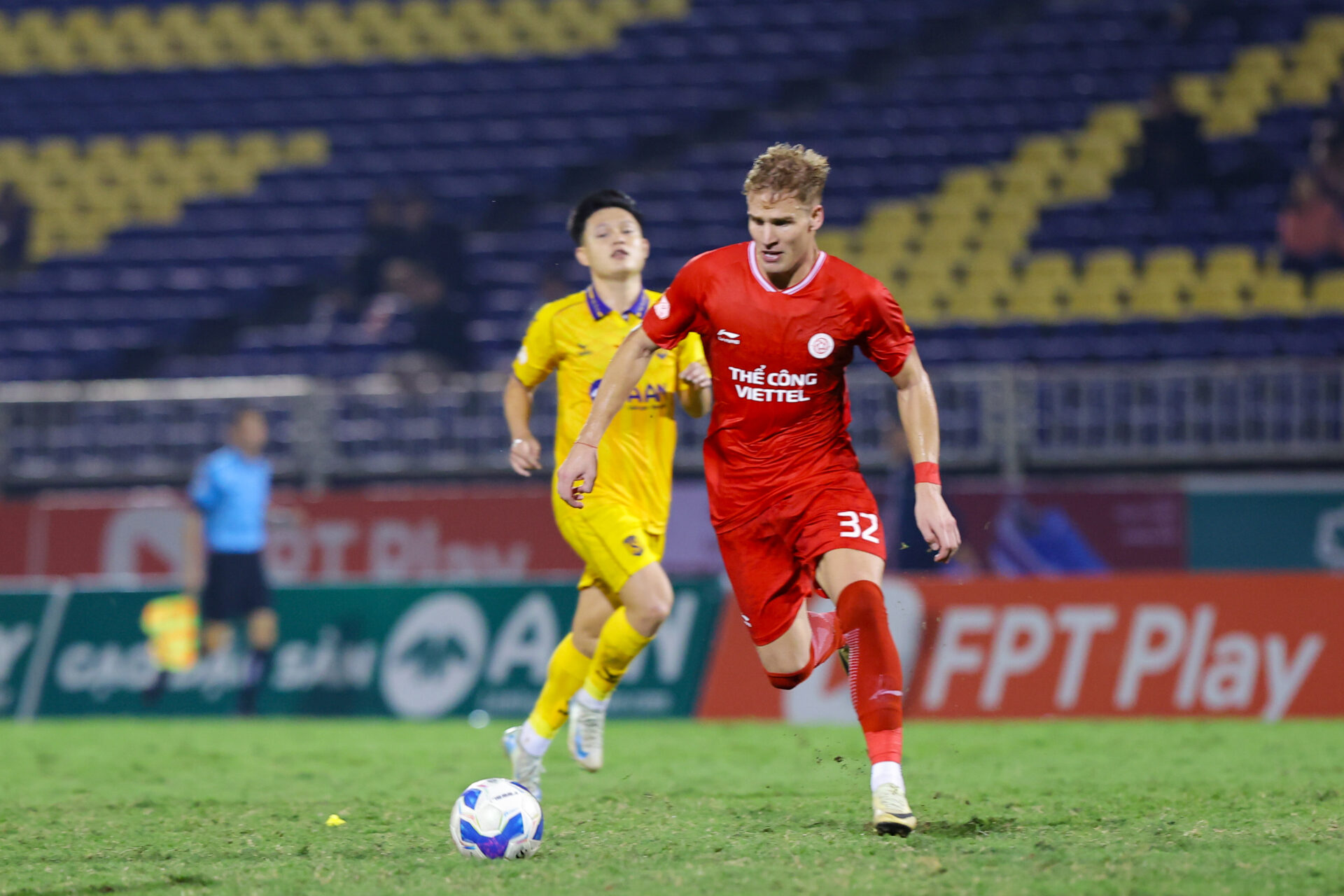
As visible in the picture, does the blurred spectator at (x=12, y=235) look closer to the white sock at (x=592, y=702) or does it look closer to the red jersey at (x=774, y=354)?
the white sock at (x=592, y=702)

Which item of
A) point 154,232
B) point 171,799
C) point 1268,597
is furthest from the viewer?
point 154,232

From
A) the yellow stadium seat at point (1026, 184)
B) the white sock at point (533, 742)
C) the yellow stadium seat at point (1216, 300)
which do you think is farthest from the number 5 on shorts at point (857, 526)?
the yellow stadium seat at point (1026, 184)

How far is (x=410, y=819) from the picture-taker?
6.55 metres

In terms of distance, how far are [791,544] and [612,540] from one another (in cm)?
108

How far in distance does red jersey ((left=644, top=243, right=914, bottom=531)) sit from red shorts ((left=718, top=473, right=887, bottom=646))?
60 mm

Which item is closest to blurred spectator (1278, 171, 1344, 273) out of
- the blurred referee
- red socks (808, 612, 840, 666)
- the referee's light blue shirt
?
the blurred referee

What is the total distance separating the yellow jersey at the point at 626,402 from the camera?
686 centimetres

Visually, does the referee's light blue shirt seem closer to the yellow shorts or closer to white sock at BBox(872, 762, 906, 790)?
the yellow shorts

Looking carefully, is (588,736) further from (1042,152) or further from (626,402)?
(1042,152)

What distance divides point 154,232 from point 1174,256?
12.2 metres

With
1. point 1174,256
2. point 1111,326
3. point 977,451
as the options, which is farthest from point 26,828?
point 1174,256

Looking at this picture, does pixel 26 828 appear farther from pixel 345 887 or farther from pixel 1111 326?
pixel 1111 326

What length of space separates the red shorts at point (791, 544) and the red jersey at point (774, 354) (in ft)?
0.20

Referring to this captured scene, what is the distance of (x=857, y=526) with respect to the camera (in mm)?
5762
